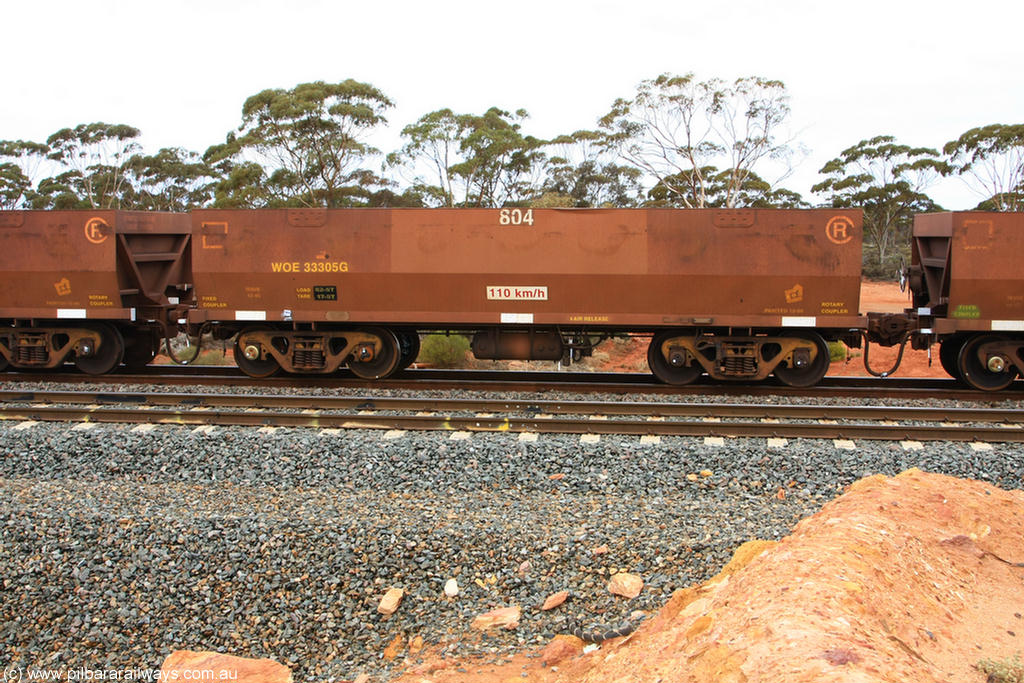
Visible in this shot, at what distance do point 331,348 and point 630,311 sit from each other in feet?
15.2

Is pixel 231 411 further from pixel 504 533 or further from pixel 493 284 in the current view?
pixel 504 533

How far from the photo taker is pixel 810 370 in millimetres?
10844

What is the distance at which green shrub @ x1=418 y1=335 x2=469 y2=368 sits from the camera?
1802 cm

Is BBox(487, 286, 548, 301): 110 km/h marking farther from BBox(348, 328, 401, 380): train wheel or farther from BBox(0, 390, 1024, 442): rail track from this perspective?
BBox(0, 390, 1024, 442): rail track

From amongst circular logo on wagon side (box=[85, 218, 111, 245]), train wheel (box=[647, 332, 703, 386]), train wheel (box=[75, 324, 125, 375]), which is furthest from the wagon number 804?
train wheel (box=[75, 324, 125, 375])

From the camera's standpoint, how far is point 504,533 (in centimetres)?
561

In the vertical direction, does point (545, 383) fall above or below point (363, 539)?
above

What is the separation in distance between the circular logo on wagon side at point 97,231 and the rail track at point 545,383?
2.18 m

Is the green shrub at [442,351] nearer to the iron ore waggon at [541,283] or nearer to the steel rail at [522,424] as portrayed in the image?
the iron ore waggon at [541,283]

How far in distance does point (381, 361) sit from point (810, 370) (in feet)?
21.4

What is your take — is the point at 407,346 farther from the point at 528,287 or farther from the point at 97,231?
the point at 97,231

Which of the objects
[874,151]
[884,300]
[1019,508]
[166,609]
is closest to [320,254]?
[166,609]

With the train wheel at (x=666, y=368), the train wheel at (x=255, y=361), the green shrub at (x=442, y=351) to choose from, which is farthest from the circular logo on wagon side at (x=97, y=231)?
the train wheel at (x=666, y=368)

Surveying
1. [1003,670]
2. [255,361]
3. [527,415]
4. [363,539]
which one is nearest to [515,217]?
[527,415]
